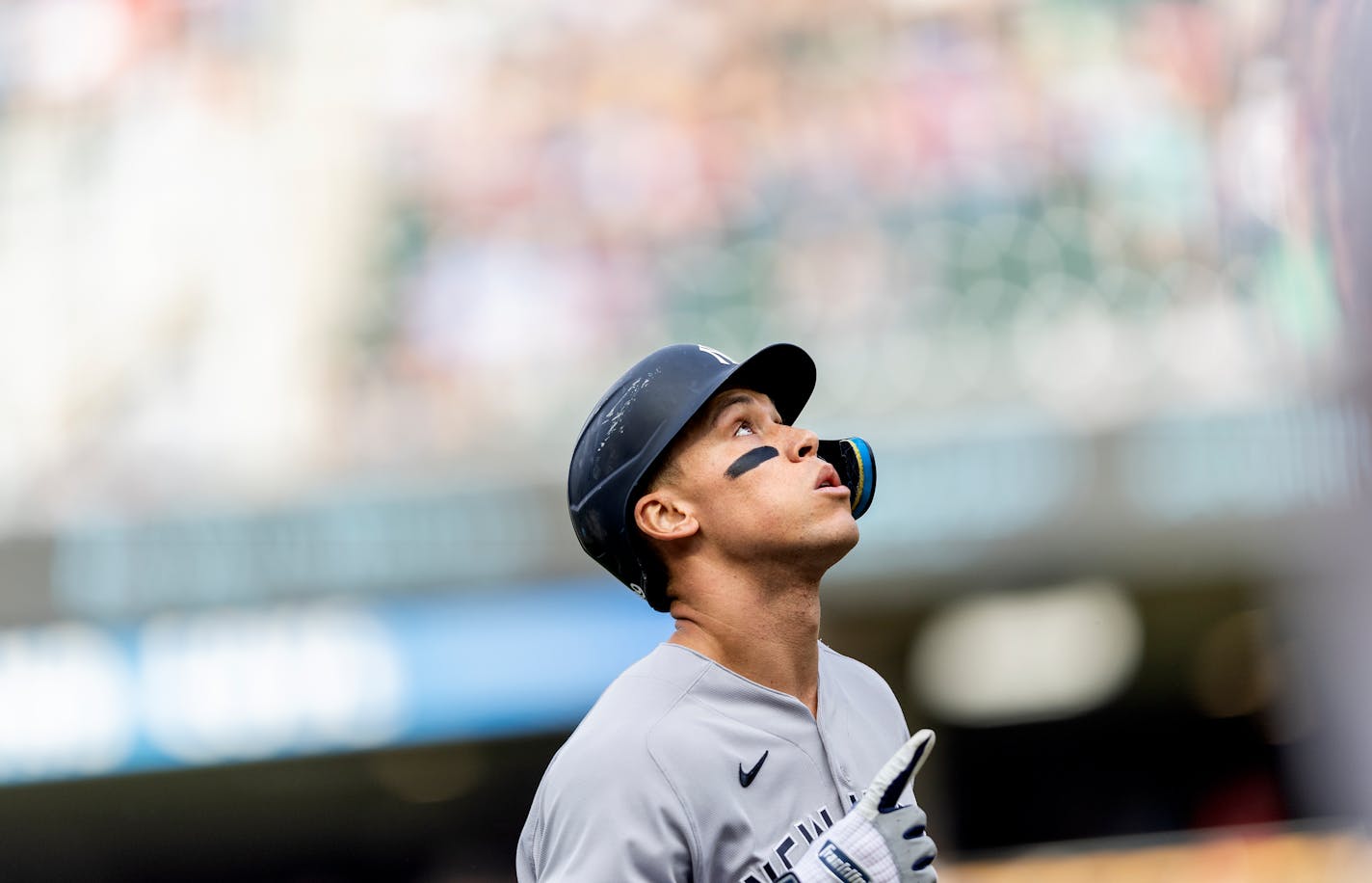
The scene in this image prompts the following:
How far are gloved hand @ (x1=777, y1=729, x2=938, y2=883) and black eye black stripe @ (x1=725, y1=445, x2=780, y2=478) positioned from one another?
442 mm

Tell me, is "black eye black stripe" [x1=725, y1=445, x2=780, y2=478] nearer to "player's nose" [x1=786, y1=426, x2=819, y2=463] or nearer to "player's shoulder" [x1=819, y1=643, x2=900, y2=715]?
"player's nose" [x1=786, y1=426, x2=819, y2=463]

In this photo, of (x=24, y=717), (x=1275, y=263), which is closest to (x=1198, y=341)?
(x=1275, y=263)

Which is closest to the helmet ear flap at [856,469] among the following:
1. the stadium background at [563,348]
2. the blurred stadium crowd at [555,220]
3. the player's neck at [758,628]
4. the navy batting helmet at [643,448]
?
the navy batting helmet at [643,448]

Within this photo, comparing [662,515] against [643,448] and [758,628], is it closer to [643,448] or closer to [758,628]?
[643,448]

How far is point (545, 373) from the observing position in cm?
898

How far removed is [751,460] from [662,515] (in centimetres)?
14

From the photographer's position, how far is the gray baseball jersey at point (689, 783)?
2125 millimetres

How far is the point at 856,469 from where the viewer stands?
2.41 m

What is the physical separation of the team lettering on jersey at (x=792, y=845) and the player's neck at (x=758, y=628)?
174mm

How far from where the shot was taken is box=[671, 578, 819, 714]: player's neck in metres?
2.34

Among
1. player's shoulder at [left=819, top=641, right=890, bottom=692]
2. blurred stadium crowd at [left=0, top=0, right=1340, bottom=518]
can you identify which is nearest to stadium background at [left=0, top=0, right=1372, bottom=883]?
blurred stadium crowd at [left=0, top=0, right=1340, bottom=518]

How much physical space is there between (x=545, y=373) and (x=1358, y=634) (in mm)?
7393

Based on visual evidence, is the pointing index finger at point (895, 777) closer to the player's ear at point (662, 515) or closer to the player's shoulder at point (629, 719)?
the player's shoulder at point (629, 719)

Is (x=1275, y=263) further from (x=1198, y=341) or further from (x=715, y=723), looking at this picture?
(x=1198, y=341)
